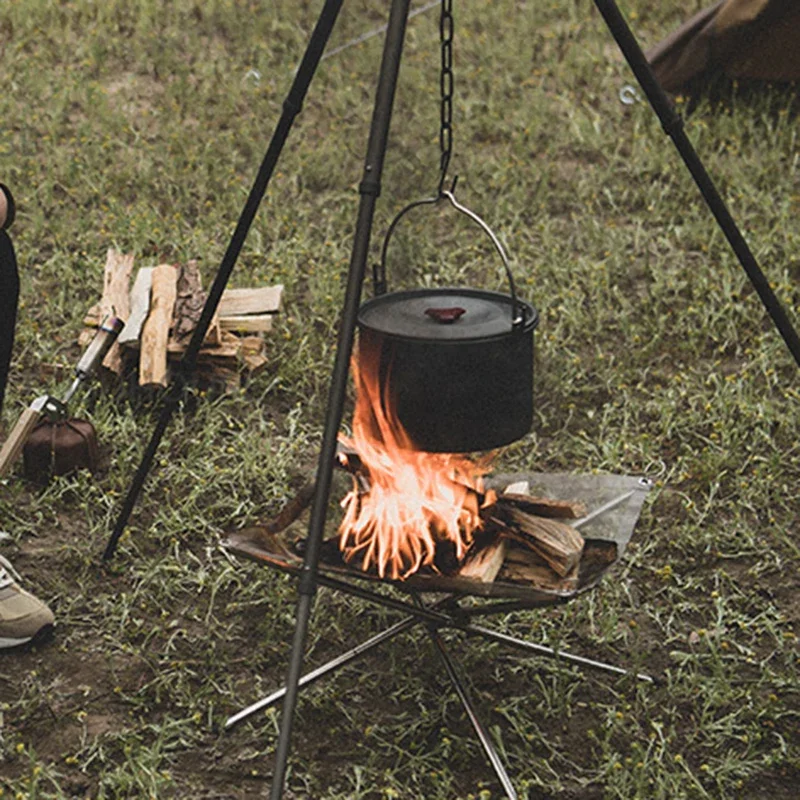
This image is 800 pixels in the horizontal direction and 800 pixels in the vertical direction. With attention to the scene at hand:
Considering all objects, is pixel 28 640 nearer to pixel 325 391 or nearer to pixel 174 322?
pixel 174 322

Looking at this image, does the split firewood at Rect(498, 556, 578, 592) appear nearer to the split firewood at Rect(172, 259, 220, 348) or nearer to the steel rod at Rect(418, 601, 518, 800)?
the steel rod at Rect(418, 601, 518, 800)

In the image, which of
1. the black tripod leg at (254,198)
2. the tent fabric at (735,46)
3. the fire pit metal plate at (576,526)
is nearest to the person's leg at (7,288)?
the black tripod leg at (254,198)

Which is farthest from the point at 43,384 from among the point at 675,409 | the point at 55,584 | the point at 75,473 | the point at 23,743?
the point at 675,409

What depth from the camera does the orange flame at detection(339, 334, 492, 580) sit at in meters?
2.93

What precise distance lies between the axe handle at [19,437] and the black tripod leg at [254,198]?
44 cm

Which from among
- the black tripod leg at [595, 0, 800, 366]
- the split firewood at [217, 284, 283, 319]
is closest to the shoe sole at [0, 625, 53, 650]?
the split firewood at [217, 284, 283, 319]

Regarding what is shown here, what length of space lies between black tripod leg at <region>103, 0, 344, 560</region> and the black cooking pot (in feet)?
1.31

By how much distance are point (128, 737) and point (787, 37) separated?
5018 mm

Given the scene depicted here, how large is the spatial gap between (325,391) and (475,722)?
Answer: 2095 millimetres

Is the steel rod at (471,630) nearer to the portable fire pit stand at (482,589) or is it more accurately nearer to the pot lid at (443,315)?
the portable fire pit stand at (482,589)

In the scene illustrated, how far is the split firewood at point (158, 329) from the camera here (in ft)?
14.6

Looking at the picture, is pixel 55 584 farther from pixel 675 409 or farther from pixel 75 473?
pixel 675 409

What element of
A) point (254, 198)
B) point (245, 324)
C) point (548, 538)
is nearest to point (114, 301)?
point (245, 324)

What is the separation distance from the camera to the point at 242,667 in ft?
11.1
